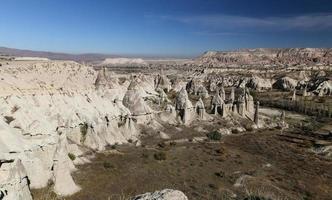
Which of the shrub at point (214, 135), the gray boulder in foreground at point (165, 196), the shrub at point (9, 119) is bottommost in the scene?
the shrub at point (214, 135)

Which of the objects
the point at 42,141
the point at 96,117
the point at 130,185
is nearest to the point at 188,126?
the point at 96,117

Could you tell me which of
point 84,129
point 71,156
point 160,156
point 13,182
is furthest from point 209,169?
point 13,182

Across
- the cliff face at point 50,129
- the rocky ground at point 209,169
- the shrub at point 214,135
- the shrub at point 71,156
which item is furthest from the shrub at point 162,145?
the shrub at point 71,156

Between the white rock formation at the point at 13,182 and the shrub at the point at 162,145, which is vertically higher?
the white rock formation at the point at 13,182

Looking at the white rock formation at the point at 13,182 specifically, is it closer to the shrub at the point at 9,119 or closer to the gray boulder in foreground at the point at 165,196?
the shrub at the point at 9,119

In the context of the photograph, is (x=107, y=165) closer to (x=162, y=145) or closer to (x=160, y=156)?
(x=160, y=156)

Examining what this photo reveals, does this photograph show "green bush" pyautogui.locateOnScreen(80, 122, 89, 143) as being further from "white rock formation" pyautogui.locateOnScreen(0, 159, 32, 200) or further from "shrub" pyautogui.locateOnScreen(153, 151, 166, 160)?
"white rock formation" pyautogui.locateOnScreen(0, 159, 32, 200)

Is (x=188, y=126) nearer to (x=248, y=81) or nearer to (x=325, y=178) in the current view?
(x=325, y=178)

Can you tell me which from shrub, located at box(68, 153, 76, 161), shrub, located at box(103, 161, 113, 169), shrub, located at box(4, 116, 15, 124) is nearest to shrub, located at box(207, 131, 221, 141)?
shrub, located at box(103, 161, 113, 169)

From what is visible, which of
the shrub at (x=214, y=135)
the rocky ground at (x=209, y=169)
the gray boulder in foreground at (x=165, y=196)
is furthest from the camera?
the shrub at (x=214, y=135)
